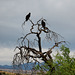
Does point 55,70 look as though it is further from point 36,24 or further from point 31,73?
point 36,24

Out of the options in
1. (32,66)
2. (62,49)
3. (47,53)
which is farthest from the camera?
(47,53)

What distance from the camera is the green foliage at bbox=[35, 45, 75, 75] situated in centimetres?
927

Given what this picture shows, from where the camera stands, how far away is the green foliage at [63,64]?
9266mm

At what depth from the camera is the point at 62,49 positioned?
11.1 m

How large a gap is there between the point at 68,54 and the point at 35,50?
219 centimetres

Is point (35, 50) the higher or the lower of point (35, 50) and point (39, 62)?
the higher

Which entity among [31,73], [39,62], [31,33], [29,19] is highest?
[29,19]

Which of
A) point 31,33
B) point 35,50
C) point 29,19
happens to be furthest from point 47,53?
point 29,19

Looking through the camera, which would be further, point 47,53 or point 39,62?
point 47,53

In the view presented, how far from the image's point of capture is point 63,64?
9297 millimetres

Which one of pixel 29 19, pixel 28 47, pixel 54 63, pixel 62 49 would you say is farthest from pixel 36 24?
pixel 54 63

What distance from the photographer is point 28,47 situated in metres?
11.6

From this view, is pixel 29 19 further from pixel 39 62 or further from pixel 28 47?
pixel 39 62

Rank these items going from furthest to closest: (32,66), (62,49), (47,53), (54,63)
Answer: (47,53) < (62,49) < (32,66) < (54,63)
